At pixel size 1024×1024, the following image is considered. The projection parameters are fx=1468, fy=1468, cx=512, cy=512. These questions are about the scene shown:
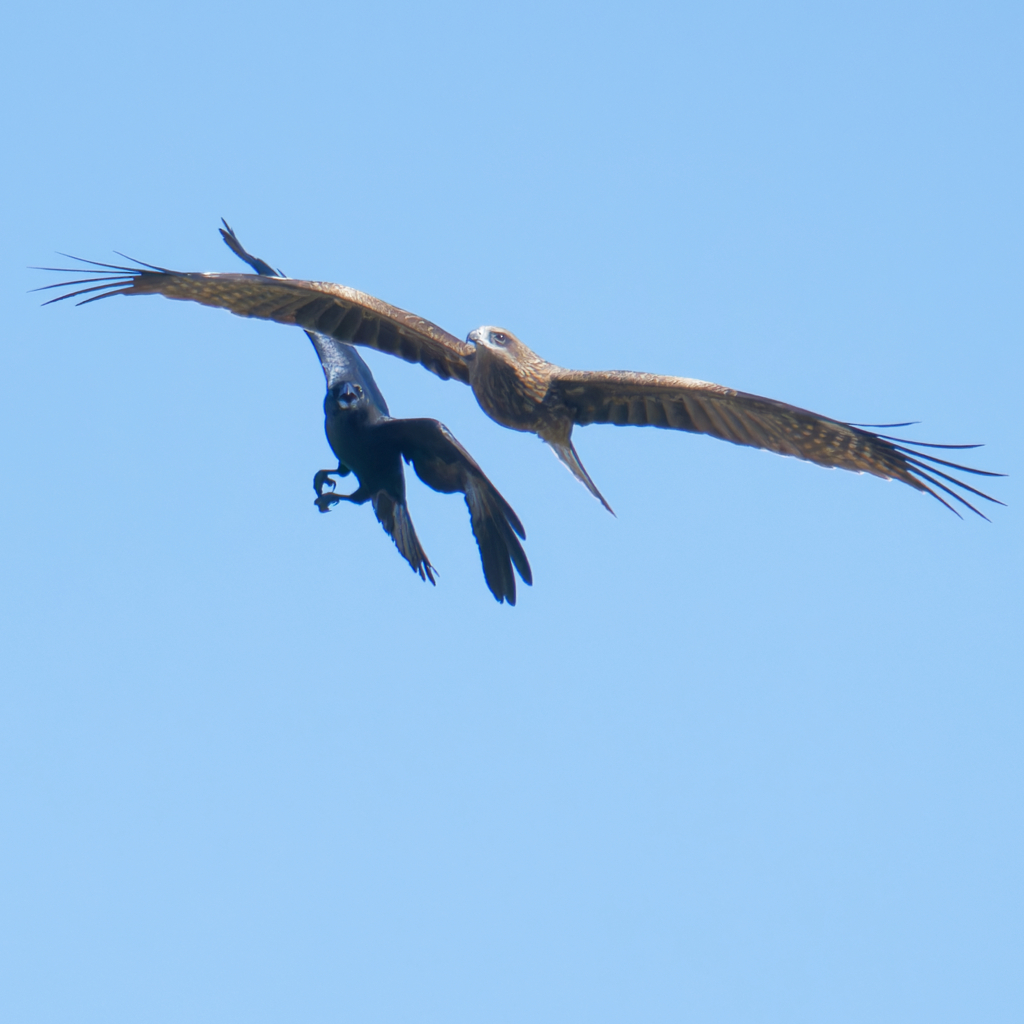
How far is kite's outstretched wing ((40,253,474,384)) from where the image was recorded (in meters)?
8.30

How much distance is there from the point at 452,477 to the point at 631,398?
7.56ft

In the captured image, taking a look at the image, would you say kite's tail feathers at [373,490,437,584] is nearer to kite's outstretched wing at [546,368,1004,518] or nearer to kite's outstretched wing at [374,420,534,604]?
kite's outstretched wing at [374,420,534,604]

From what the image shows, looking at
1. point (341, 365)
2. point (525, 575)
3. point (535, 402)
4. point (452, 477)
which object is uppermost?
point (535, 402)

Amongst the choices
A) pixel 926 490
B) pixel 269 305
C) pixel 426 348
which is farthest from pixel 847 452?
pixel 269 305

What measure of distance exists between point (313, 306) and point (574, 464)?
6.21 ft

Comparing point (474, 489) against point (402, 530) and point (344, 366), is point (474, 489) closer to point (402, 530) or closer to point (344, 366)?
point (402, 530)

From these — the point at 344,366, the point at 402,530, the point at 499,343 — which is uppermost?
the point at 499,343

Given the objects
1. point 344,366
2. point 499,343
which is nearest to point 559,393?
point 499,343

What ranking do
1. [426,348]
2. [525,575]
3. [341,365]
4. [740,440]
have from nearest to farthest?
[525,575] → [341,365] → [740,440] → [426,348]

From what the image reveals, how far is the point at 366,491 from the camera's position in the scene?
6.40 m

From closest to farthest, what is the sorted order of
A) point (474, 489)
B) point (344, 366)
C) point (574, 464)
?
point (474, 489) → point (344, 366) → point (574, 464)

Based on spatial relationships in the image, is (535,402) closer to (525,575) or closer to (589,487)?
(589,487)

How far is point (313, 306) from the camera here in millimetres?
8586

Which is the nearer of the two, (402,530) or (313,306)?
(402,530)
